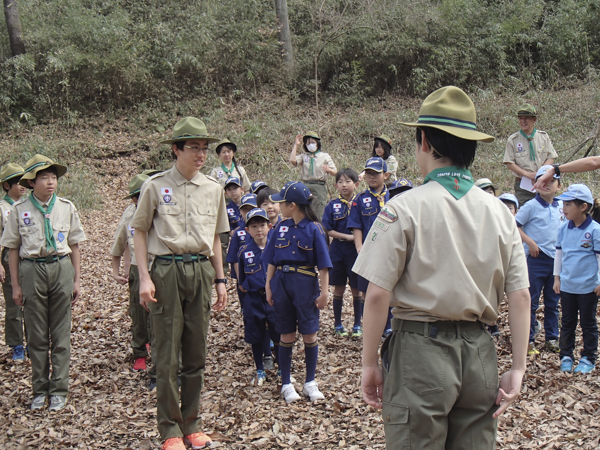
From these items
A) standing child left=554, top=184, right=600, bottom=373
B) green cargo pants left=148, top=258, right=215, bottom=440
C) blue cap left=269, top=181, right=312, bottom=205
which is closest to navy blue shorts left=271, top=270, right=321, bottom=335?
blue cap left=269, top=181, right=312, bottom=205

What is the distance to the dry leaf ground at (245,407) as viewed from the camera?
182 inches

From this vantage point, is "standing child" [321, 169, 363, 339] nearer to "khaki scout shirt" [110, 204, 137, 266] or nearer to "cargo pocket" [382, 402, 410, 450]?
"khaki scout shirt" [110, 204, 137, 266]

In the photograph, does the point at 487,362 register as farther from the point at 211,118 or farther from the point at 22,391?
the point at 211,118

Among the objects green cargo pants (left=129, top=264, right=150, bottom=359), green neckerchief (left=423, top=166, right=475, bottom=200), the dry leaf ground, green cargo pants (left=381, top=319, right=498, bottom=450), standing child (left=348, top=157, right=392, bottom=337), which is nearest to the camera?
green cargo pants (left=381, top=319, right=498, bottom=450)

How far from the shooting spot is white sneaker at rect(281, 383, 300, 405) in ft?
17.4

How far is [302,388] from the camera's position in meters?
5.63

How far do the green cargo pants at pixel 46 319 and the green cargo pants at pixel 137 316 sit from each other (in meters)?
0.68

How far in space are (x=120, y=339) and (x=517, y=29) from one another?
716 inches

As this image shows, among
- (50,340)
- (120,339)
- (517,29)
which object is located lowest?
(120,339)

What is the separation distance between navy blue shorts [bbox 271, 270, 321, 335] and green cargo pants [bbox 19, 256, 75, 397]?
2279 mm

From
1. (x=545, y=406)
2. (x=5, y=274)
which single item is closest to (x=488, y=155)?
(x=545, y=406)

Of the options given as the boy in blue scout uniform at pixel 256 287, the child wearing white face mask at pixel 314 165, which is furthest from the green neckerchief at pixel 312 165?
the boy in blue scout uniform at pixel 256 287

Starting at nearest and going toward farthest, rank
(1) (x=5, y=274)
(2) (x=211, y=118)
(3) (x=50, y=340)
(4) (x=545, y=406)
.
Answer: (4) (x=545, y=406) → (3) (x=50, y=340) → (1) (x=5, y=274) → (2) (x=211, y=118)

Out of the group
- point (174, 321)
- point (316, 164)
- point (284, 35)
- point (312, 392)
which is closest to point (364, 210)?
point (312, 392)
